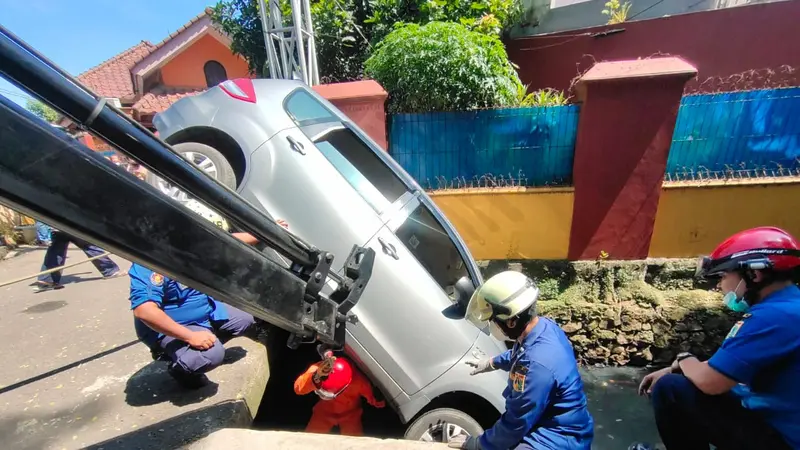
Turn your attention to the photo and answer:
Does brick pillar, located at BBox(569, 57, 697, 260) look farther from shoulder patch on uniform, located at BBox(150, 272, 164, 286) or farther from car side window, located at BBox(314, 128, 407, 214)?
shoulder patch on uniform, located at BBox(150, 272, 164, 286)

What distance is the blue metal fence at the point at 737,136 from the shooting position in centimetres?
508

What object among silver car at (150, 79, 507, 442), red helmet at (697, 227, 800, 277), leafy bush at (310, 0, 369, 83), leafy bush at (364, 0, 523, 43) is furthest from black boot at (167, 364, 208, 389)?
leafy bush at (310, 0, 369, 83)

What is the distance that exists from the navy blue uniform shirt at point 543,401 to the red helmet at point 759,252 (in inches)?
32.9

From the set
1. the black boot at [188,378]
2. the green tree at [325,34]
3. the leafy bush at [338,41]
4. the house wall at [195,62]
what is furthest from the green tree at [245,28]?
the black boot at [188,378]

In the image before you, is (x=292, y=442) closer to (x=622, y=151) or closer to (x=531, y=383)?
(x=531, y=383)

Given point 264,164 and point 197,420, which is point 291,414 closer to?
point 197,420

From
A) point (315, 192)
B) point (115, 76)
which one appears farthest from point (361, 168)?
point (115, 76)

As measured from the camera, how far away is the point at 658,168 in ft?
16.5

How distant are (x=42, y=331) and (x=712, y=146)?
296 inches

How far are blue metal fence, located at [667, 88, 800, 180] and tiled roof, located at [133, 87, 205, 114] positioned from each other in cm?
1167

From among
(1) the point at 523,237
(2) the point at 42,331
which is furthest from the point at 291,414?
(1) the point at 523,237

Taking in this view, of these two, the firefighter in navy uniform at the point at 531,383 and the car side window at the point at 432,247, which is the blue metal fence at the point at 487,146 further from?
the firefighter in navy uniform at the point at 531,383

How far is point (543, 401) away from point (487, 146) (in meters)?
4.26

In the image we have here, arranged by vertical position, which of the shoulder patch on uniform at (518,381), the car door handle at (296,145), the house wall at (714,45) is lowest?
the shoulder patch on uniform at (518,381)
